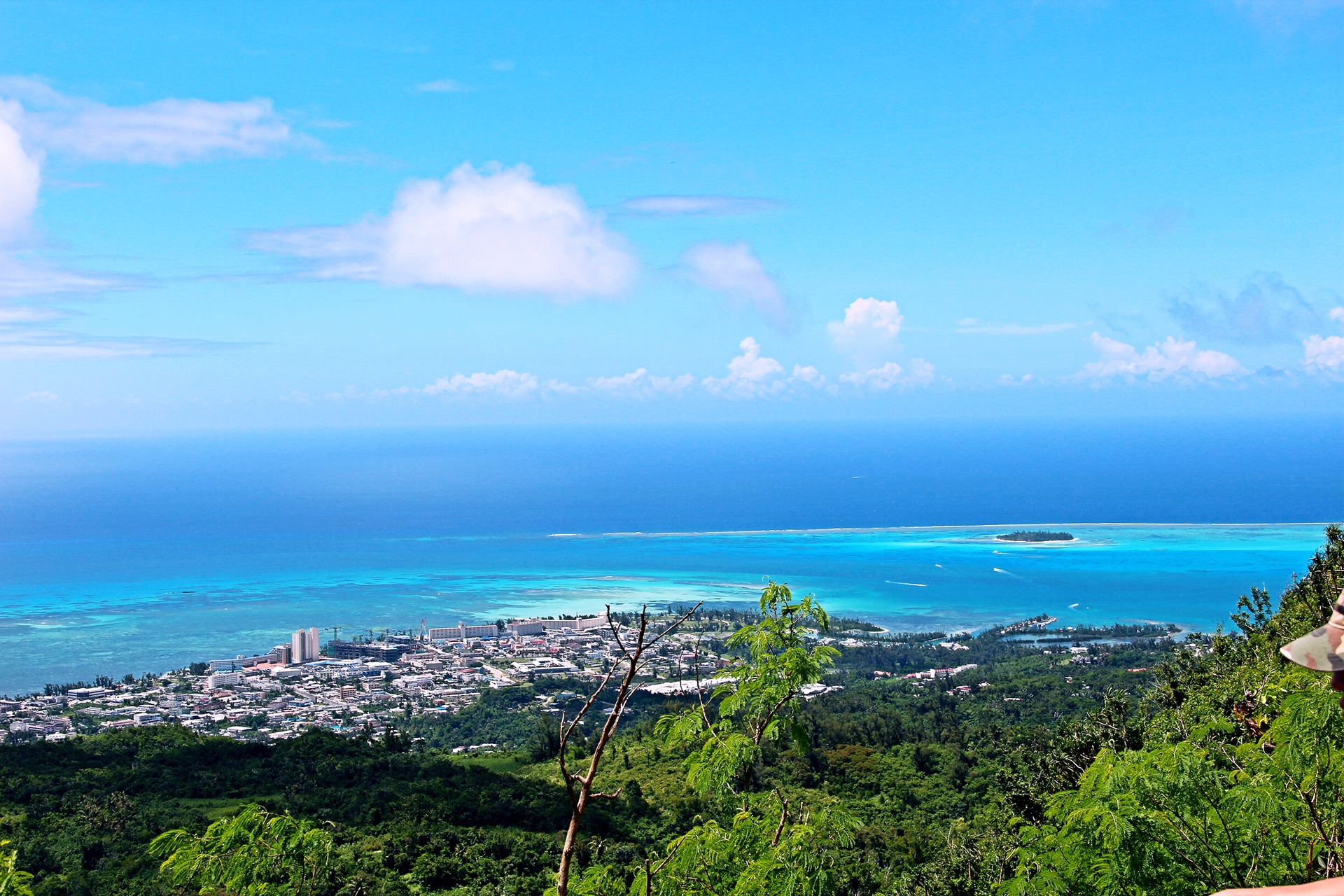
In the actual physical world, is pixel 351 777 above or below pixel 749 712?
below

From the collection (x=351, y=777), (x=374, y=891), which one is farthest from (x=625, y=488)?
(x=374, y=891)

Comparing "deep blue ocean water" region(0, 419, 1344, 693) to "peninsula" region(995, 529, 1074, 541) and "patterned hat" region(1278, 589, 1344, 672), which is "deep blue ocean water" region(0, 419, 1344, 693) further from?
"patterned hat" region(1278, 589, 1344, 672)

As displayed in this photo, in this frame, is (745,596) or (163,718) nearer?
(163,718)

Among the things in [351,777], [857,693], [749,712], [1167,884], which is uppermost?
[749,712]

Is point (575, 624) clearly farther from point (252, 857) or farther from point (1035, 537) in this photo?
point (1035, 537)

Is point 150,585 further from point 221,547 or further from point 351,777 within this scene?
point 351,777
